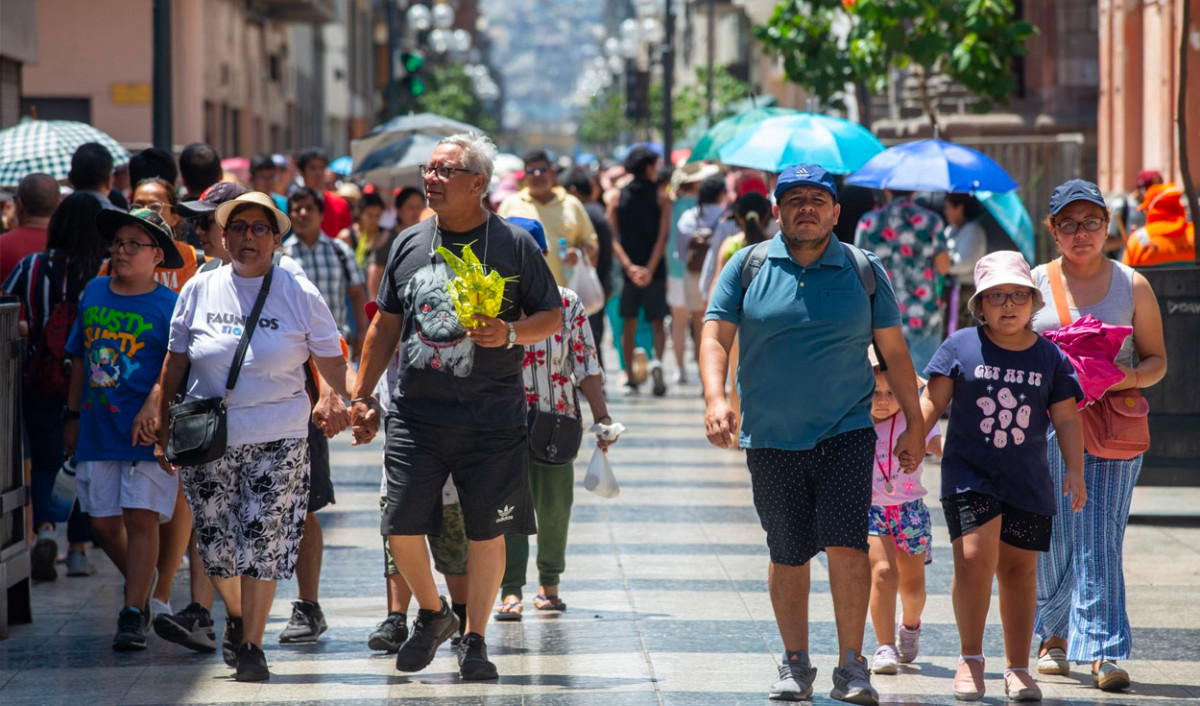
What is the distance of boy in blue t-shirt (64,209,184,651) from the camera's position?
754 cm

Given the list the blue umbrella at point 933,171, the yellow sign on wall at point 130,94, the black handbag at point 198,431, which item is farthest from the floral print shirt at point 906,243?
the yellow sign on wall at point 130,94

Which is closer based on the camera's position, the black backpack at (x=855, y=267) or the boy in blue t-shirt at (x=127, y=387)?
the black backpack at (x=855, y=267)

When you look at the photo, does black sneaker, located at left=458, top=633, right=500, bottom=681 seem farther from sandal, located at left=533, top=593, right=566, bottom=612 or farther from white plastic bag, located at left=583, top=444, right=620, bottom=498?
sandal, located at left=533, top=593, right=566, bottom=612

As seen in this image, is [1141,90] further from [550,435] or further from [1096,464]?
[1096,464]

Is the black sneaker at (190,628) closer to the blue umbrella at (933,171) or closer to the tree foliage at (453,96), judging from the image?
the blue umbrella at (933,171)

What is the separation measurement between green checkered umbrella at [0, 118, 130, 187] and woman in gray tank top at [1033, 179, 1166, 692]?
763 centimetres

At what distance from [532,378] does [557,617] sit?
1035 mm

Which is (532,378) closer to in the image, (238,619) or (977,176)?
(238,619)

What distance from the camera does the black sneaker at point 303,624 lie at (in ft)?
24.9

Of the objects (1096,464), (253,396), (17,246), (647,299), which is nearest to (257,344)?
(253,396)

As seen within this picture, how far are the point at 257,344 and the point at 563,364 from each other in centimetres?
153

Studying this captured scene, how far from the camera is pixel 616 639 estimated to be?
755cm

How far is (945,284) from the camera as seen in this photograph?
14039 mm

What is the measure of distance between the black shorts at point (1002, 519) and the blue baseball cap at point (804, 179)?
1.14 meters
